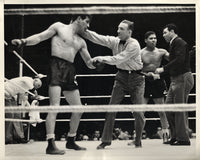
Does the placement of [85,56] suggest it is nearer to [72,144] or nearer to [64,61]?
[64,61]

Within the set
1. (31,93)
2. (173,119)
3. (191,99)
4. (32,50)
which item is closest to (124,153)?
(173,119)

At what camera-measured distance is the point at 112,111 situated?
2.10 metres

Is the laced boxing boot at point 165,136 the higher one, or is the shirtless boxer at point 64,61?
the shirtless boxer at point 64,61

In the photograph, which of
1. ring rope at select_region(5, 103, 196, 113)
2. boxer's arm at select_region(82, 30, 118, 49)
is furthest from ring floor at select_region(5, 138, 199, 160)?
boxer's arm at select_region(82, 30, 118, 49)

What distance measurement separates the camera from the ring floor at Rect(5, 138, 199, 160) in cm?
207

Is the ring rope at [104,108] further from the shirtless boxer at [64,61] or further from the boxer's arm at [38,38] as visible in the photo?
the boxer's arm at [38,38]

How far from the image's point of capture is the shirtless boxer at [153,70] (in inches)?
82.8

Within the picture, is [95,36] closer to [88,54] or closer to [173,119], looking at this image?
[88,54]

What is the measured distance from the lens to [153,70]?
6.95ft

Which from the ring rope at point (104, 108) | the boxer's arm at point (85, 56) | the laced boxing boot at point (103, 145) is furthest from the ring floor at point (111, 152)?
the boxer's arm at point (85, 56)

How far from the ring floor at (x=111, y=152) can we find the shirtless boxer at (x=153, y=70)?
90 millimetres

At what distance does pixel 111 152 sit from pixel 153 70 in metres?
0.56

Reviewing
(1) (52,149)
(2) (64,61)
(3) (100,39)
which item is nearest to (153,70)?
(3) (100,39)

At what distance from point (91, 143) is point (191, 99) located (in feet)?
2.19
